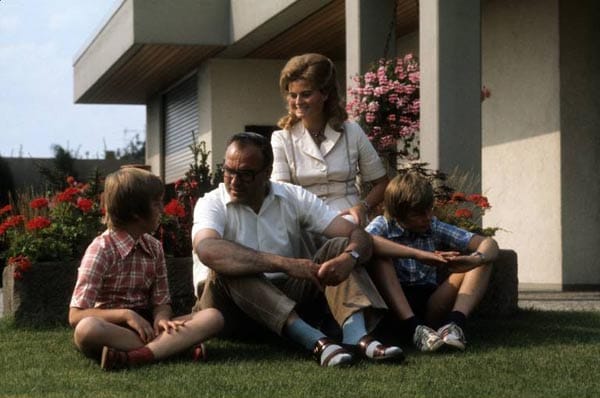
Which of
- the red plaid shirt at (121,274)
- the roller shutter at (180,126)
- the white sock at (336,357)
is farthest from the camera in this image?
the roller shutter at (180,126)

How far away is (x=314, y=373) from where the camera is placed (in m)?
5.51

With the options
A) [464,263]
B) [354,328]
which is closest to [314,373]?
[354,328]

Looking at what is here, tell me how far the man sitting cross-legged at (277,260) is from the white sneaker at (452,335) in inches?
13.9

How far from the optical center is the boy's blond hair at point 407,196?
21.5ft

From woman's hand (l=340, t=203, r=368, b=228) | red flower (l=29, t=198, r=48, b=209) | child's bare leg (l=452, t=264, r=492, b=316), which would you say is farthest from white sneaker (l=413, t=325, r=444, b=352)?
red flower (l=29, t=198, r=48, b=209)

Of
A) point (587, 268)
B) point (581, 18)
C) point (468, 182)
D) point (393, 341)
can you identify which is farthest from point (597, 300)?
point (393, 341)

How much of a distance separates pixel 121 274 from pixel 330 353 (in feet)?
3.76

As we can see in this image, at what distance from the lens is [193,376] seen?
5.43 m

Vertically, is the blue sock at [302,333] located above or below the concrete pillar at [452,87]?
below

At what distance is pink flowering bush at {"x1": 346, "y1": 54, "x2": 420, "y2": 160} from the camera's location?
12.2 m

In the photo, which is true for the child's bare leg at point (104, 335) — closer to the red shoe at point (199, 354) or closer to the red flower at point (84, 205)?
the red shoe at point (199, 354)

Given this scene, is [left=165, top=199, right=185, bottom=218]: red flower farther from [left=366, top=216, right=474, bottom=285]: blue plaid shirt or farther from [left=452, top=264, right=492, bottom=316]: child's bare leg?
[left=452, top=264, right=492, bottom=316]: child's bare leg

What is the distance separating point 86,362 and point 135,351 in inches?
15.8

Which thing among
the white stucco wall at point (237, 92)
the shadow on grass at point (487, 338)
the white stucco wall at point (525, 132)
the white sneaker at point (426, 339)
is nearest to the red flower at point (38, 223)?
the shadow on grass at point (487, 338)
